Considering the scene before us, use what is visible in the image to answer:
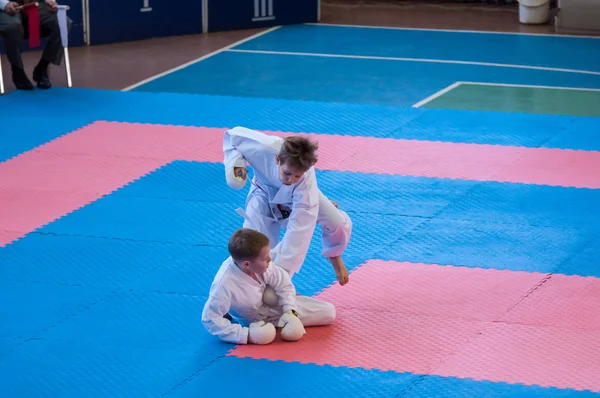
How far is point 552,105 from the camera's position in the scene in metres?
11.5

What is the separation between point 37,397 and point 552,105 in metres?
7.72

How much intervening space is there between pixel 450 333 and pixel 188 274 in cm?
183

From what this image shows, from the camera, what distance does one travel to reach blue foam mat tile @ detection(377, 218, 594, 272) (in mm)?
7020

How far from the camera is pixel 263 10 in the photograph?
16.4 m

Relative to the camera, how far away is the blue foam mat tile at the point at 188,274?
6.58 metres

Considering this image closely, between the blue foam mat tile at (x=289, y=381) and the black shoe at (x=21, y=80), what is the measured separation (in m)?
7.33

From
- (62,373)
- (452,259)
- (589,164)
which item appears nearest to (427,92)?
(589,164)

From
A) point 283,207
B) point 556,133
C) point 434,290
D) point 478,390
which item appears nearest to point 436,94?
point 556,133

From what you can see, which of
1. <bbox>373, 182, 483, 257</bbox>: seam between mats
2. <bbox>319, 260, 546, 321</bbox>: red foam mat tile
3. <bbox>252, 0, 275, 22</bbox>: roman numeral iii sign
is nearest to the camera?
<bbox>319, 260, 546, 321</bbox>: red foam mat tile

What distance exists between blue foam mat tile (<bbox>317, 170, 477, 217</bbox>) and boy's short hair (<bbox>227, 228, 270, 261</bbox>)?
2681 millimetres

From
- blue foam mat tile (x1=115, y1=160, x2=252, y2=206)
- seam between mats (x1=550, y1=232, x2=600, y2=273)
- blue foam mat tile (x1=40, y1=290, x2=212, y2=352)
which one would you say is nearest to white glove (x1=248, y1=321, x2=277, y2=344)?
blue foam mat tile (x1=40, y1=290, x2=212, y2=352)

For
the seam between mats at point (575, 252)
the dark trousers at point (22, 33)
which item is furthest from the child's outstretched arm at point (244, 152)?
the dark trousers at point (22, 33)

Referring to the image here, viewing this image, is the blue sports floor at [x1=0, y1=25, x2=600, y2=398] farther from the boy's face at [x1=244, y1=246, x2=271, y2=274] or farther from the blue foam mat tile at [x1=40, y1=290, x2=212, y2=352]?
the boy's face at [x1=244, y1=246, x2=271, y2=274]

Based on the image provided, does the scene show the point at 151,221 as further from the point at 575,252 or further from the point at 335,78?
the point at 335,78
